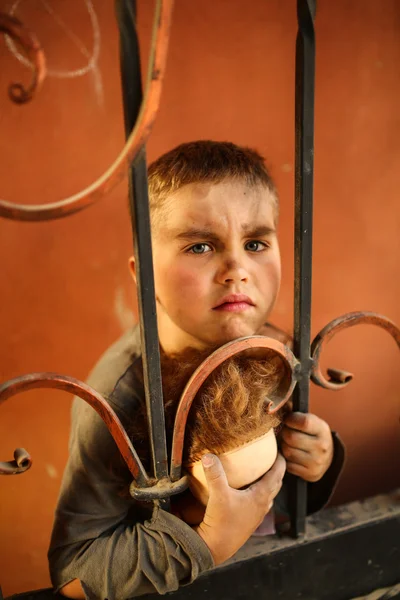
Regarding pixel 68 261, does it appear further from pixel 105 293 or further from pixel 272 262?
pixel 272 262

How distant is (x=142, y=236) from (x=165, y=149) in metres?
0.68

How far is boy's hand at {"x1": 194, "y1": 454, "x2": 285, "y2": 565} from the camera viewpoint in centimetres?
56

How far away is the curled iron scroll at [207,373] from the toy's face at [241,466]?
0.09ft

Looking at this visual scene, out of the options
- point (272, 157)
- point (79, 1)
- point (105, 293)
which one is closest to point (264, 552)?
point (105, 293)

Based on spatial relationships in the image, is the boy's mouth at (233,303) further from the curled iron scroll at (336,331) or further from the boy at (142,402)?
the curled iron scroll at (336,331)

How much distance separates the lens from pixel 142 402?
70 cm

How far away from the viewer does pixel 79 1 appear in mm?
936

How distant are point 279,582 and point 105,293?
738mm

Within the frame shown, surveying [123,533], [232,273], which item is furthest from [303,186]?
[123,533]

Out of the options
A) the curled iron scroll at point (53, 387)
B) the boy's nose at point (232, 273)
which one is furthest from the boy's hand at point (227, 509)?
the boy's nose at point (232, 273)

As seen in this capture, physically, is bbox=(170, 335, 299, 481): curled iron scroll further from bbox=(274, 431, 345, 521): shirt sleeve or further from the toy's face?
bbox=(274, 431, 345, 521): shirt sleeve

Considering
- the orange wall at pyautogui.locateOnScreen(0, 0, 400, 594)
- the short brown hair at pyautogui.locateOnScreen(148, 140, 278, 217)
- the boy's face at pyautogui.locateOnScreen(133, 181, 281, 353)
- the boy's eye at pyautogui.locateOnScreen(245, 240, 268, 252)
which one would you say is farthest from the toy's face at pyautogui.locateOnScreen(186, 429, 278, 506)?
the orange wall at pyautogui.locateOnScreen(0, 0, 400, 594)

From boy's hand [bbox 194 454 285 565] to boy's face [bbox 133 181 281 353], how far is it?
189 millimetres

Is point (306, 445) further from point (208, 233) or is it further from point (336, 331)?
point (208, 233)
